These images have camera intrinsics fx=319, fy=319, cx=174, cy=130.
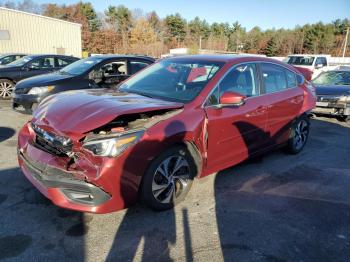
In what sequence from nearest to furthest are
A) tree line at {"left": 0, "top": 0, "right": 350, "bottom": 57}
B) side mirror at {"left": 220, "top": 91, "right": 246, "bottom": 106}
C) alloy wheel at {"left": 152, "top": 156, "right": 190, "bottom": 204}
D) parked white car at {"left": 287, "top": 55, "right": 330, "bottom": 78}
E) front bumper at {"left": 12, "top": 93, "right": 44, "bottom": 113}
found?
1. alloy wheel at {"left": 152, "top": 156, "right": 190, "bottom": 204}
2. side mirror at {"left": 220, "top": 91, "right": 246, "bottom": 106}
3. front bumper at {"left": 12, "top": 93, "right": 44, "bottom": 113}
4. parked white car at {"left": 287, "top": 55, "right": 330, "bottom": 78}
5. tree line at {"left": 0, "top": 0, "right": 350, "bottom": 57}

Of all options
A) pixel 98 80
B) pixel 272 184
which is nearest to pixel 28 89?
pixel 98 80

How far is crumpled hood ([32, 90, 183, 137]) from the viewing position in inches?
118

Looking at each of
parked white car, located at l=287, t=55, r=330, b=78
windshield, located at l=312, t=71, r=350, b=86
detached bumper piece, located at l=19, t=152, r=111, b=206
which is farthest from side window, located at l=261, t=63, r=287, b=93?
parked white car, located at l=287, t=55, r=330, b=78

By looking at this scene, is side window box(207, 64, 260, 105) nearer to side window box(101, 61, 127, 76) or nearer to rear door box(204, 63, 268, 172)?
rear door box(204, 63, 268, 172)

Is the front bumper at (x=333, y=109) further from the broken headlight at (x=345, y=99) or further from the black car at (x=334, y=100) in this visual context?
the broken headlight at (x=345, y=99)

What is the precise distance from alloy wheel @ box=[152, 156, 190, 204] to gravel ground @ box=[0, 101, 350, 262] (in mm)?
187

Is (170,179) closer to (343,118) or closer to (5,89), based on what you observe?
(343,118)

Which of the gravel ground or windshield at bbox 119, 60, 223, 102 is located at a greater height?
windshield at bbox 119, 60, 223, 102

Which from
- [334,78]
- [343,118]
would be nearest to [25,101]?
[343,118]

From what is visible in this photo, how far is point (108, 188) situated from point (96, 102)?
1.00 meters

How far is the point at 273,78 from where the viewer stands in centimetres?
487

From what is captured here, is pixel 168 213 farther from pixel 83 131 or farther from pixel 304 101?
pixel 304 101

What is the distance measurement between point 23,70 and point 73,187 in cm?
898

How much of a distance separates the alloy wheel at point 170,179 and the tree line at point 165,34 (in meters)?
54.5
